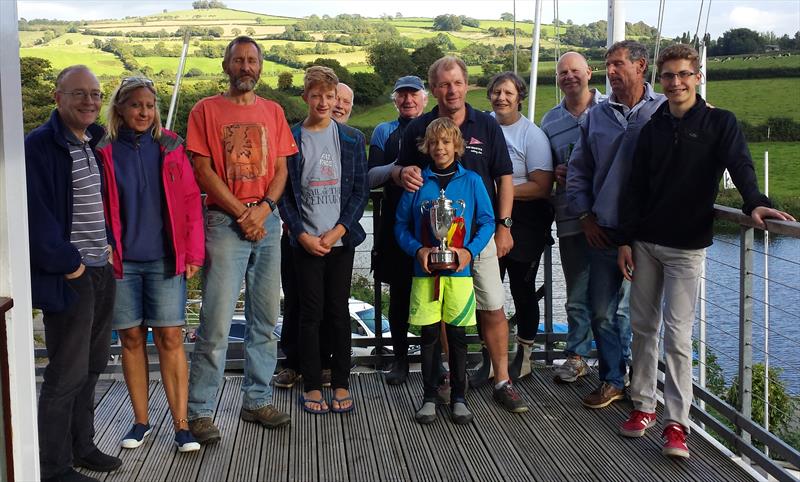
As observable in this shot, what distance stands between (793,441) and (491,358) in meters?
17.8

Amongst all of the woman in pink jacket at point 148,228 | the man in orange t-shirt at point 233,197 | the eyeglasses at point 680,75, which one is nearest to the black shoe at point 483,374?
the man in orange t-shirt at point 233,197

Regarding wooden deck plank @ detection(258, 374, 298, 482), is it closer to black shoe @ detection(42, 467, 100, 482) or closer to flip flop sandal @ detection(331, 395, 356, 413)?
flip flop sandal @ detection(331, 395, 356, 413)

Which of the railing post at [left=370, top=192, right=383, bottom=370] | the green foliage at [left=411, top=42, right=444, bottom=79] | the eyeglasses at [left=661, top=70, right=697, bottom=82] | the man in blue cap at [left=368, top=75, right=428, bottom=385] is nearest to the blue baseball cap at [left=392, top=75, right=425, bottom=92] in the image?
the man in blue cap at [left=368, top=75, right=428, bottom=385]

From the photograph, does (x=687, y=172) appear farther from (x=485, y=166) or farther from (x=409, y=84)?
(x=409, y=84)

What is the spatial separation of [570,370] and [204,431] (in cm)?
201

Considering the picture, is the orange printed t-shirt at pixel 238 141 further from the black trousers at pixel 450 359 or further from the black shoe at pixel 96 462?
the black shoe at pixel 96 462

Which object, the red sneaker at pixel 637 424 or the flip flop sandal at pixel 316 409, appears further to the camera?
the flip flop sandal at pixel 316 409

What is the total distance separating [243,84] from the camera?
372 cm

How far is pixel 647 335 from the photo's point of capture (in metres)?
3.85

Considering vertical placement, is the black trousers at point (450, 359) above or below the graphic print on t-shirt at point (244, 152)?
below

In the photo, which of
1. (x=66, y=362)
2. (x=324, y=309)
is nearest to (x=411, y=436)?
(x=324, y=309)

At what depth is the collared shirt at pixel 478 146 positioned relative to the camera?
4148mm

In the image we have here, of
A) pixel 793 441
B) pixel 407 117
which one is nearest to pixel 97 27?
pixel 793 441

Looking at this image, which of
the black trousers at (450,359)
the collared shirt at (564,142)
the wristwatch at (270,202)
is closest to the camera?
the wristwatch at (270,202)
